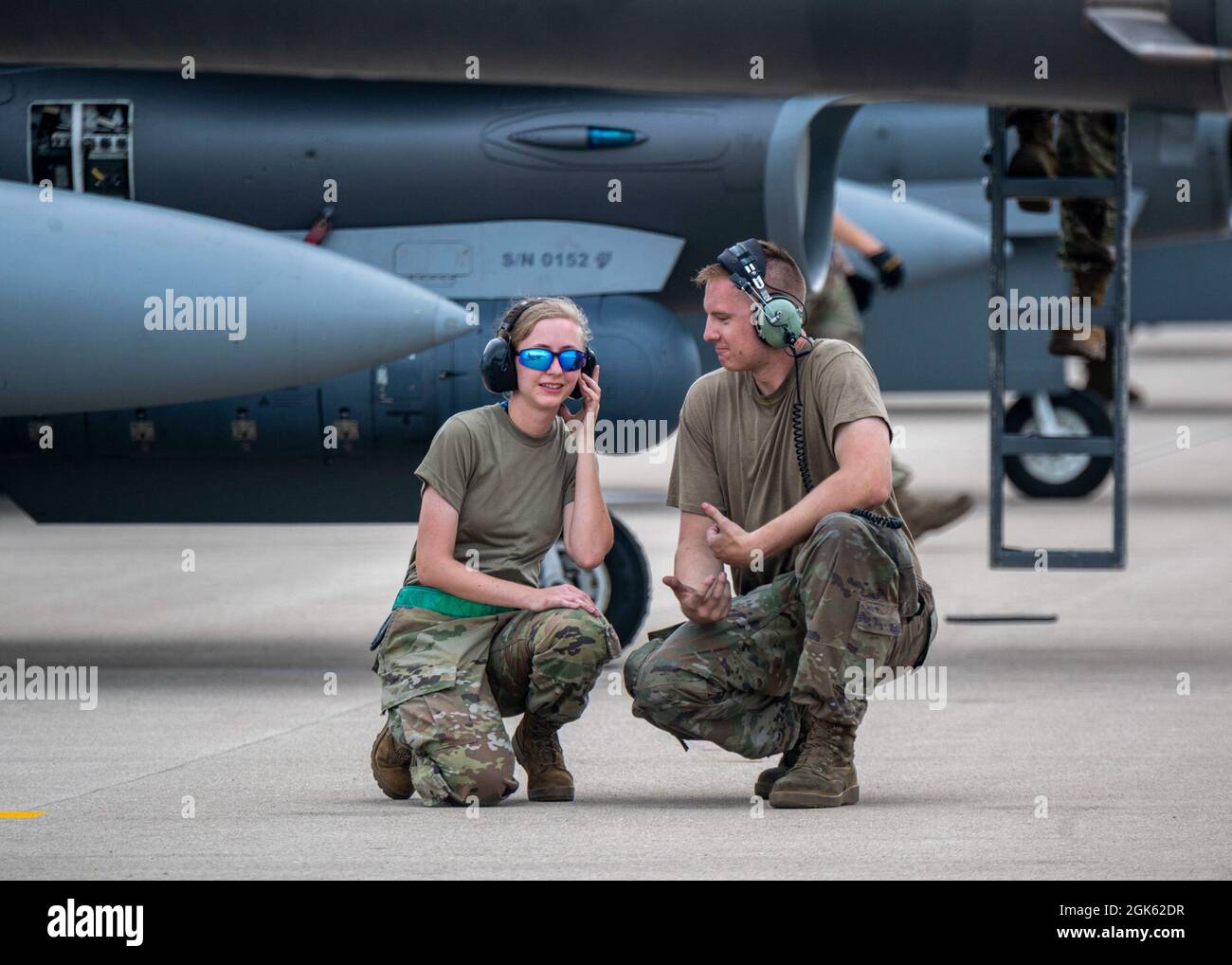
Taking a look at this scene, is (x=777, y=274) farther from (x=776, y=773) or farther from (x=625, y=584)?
(x=625, y=584)

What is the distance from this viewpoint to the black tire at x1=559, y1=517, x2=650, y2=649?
307 inches

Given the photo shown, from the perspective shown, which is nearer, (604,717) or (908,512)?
(604,717)

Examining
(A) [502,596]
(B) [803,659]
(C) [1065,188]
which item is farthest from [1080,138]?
(A) [502,596]

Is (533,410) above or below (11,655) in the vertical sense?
above

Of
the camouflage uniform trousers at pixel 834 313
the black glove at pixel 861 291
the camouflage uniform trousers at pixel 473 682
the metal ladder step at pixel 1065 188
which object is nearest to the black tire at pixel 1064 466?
the black glove at pixel 861 291

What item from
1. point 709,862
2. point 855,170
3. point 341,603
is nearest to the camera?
point 709,862

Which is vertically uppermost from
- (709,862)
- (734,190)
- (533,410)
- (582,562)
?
(734,190)

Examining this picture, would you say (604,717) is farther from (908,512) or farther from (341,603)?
(908,512)

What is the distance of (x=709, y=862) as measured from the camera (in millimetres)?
4695

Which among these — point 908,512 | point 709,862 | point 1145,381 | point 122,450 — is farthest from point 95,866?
point 1145,381

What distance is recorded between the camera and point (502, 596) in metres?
5.34

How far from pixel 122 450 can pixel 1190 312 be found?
14.6 m

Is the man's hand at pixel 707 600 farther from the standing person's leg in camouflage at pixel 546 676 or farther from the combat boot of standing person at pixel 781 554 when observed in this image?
the standing person's leg in camouflage at pixel 546 676

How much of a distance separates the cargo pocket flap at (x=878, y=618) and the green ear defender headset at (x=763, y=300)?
2.26 feet
